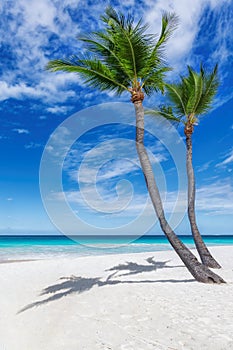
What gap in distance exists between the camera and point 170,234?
7.78m

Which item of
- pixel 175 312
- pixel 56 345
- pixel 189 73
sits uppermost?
pixel 189 73

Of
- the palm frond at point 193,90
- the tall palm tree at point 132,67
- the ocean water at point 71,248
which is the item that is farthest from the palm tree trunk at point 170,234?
the ocean water at point 71,248

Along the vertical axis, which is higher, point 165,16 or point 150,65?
point 165,16

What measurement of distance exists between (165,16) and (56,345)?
8.30m

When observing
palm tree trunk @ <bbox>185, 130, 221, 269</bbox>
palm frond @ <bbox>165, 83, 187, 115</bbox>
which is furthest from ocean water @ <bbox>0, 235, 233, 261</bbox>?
palm frond @ <bbox>165, 83, 187, 115</bbox>

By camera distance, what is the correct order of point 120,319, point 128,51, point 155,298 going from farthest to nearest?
point 128,51
point 155,298
point 120,319

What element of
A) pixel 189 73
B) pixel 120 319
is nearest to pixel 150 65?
pixel 189 73

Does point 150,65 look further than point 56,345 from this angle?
Yes

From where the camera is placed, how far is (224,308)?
18.1 feet

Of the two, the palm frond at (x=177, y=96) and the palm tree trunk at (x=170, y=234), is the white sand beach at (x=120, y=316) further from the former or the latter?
the palm frond at (x=177, y=96)

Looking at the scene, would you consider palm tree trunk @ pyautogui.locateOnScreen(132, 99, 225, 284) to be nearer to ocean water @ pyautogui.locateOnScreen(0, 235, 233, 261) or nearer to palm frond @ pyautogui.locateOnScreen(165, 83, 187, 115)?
palm frond @ pyautogui.locateOnScreen(165, 83, 187, 115)

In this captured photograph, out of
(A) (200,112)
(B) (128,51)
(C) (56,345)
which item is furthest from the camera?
(A) (200,112)

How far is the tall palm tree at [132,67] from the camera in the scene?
7.81m

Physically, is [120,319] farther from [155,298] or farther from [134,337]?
[155,298]
